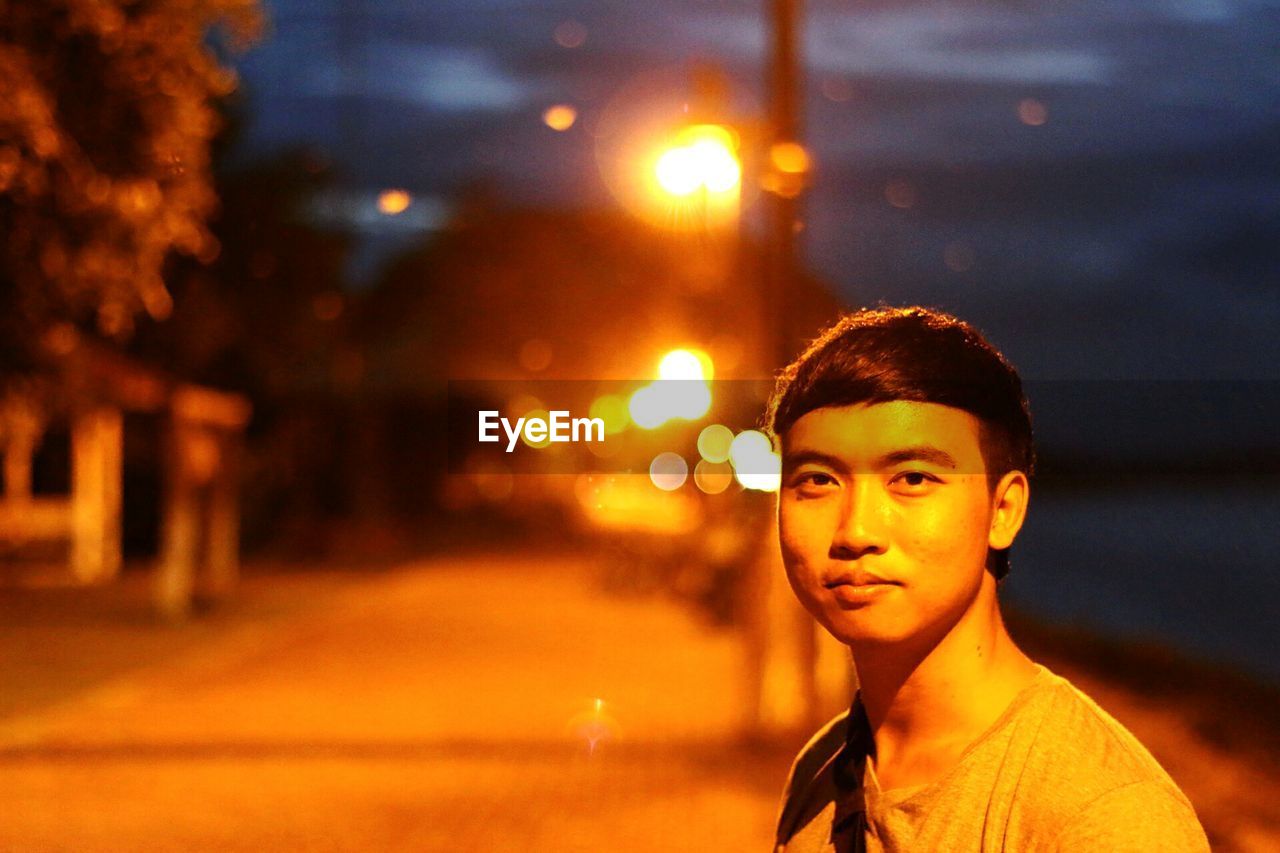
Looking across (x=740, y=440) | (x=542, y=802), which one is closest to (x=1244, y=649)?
(x=740, y=440)

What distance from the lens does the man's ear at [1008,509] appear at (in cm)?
177

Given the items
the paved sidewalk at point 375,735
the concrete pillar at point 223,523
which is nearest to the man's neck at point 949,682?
the paved sidewalk at point 375,735

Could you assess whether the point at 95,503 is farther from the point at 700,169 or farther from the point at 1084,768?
the point at 1084,768

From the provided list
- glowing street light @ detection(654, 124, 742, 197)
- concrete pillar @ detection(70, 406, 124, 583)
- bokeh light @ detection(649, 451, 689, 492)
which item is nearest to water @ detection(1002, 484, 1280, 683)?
glowing street light @ detection(654, 124, 742, 197)

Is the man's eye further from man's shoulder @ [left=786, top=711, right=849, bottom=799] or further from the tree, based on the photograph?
the tree

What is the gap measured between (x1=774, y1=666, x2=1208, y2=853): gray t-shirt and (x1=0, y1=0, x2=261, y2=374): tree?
6.70 m

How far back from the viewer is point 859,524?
167 centimetres

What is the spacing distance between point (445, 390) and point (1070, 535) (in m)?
15.1

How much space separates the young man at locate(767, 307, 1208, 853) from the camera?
163 centimetres

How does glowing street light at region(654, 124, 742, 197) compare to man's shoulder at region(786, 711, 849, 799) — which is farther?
glowing street light at region(654, 124, 742, 197)

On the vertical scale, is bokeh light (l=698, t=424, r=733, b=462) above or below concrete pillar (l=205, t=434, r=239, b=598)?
above

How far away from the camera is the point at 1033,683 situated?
1757 mm

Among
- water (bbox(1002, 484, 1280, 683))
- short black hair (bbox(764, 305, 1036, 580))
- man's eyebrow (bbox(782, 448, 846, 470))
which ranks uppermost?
short black hair (bbox(764, 305, 1036, 580))

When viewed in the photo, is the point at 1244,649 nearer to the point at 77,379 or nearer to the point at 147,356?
the point at 77,379
